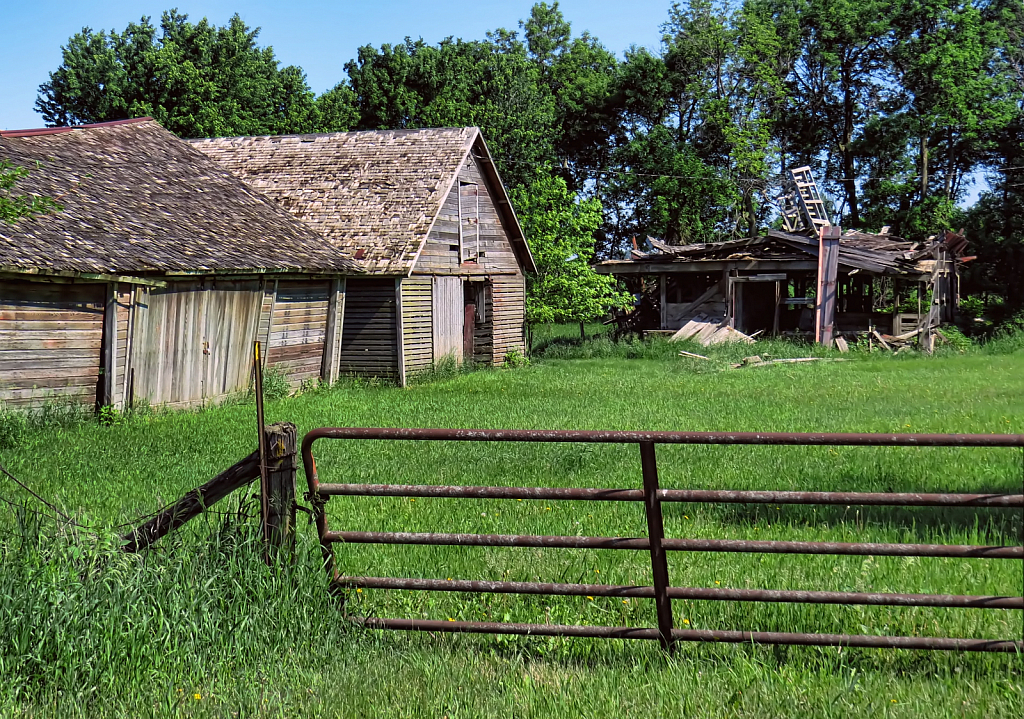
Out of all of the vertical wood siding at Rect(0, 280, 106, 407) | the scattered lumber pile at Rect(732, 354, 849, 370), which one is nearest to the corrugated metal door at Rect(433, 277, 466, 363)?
the scattered lumber pile at Rect(732, 354, 849, 370)

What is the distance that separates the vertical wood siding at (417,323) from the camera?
21.4 metres

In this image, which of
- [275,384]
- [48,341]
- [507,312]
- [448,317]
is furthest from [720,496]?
[507,312]

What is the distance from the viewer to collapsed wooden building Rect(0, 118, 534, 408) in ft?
45.2

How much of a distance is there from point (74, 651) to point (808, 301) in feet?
95.8

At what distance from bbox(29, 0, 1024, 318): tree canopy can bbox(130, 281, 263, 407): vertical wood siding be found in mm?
22392

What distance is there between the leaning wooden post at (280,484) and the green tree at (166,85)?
40.0 metres

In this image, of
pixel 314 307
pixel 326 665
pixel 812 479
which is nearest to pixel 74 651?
pixel 326 665

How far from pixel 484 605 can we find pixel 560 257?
82.6ft

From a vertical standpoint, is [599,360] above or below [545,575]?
above

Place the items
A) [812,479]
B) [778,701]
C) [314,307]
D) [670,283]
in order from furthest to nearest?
[670,283], [314,307], [812,479], [778,701]

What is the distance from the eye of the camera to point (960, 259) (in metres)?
33.9

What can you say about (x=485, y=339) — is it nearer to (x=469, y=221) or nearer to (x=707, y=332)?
(x=469, y=221)

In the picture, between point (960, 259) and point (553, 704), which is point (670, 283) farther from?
point (553, 704)

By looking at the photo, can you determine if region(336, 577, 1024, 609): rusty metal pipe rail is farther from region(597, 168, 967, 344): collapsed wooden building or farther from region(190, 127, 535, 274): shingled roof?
region(597, 168, 967, 344): collapsed wooden building
